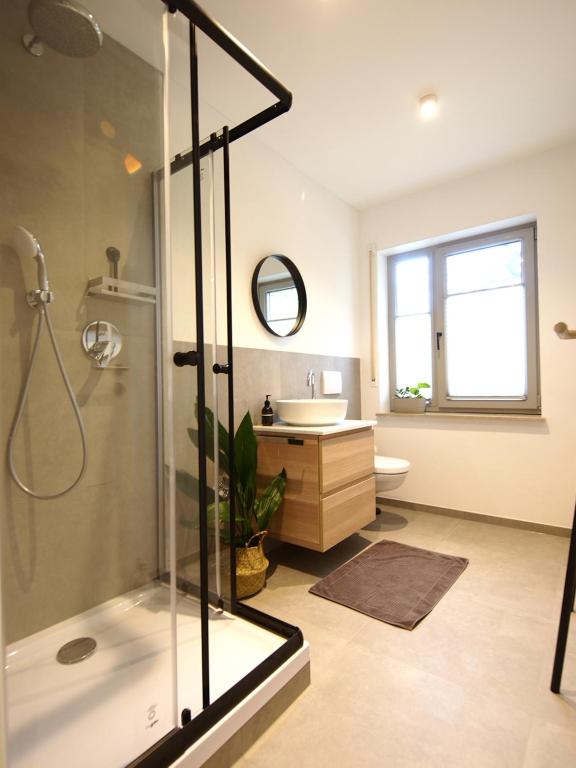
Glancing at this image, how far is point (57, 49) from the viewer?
1.36 m

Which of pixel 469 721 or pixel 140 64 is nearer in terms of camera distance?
pixel 469 721

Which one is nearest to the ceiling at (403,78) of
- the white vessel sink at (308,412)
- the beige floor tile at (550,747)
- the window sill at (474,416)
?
the white vessel sink at (308,412)

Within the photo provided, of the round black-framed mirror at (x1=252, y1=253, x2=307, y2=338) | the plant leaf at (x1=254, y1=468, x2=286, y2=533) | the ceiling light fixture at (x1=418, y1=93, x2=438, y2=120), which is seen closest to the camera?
the plant leaf at (x1=254, y1=468, x2=286, y2=533)

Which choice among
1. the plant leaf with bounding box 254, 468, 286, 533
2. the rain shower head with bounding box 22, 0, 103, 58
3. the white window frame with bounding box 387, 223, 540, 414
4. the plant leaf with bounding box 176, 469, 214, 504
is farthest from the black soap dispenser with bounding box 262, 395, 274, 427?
the rain shower head with bounding box 22, 0, 103, 58

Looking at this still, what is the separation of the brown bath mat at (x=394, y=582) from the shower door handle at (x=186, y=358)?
1365mm

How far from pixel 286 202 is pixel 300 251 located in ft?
1.05

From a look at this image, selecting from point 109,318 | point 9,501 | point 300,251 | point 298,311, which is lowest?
point 9,501

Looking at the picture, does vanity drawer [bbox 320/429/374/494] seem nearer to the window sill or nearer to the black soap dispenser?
the black soap dispenser

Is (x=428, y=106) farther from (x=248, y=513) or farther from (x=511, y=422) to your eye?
(x=248, y=513)

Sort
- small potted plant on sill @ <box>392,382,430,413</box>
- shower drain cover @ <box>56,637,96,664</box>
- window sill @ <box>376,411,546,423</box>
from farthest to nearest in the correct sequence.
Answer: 1. small potted plant on sill @ <box>392,382,430,413</box>
2. window sill @ <box>376,411,546,423</box>
3. shower drain cover @ <box>56,637,96,664</box>

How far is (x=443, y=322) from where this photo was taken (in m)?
3.16

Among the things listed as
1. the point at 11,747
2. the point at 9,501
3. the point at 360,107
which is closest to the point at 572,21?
the point at 360,107

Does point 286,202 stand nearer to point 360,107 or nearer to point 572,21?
point 360,107

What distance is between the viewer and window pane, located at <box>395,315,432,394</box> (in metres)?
3.29
